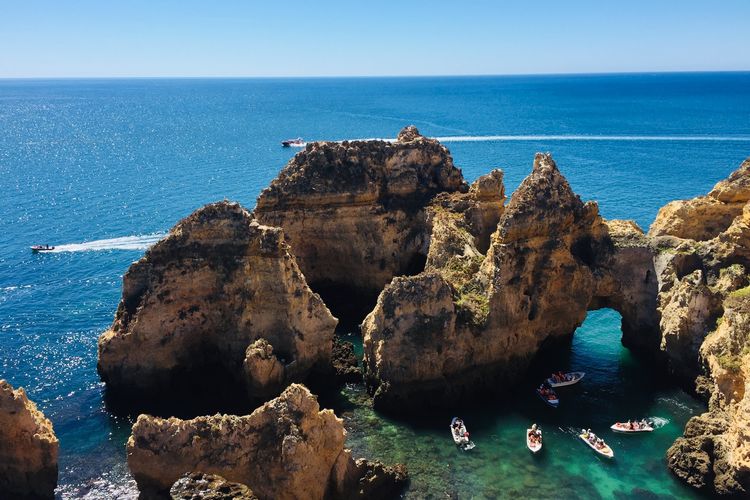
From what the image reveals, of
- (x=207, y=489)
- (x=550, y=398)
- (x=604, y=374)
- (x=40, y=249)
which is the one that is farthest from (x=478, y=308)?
(x=40, y=249)

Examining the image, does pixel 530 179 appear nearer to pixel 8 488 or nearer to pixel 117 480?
pixel 117 480

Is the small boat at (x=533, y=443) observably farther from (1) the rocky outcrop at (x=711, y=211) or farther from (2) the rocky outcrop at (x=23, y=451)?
(2) the rocky outcrop at (x=23, y=451)

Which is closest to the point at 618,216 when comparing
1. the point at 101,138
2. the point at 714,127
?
the point at 714,127

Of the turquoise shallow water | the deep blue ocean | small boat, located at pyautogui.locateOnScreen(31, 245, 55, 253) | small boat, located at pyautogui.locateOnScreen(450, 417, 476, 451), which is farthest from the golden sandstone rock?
small boat, located at pyautogui.locateOnScreen(31, 245, 55, 253)

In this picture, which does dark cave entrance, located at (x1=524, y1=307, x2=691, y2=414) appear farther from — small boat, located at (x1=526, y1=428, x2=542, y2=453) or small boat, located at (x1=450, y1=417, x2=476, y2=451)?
small boat, located at (x1=450, y1=417, x2=476, y2=451)

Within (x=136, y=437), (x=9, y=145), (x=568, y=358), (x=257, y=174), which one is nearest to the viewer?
(x=136, y=437)

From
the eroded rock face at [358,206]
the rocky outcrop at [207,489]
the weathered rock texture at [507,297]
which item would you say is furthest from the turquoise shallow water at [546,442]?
the eroded rock face at [358,206]
